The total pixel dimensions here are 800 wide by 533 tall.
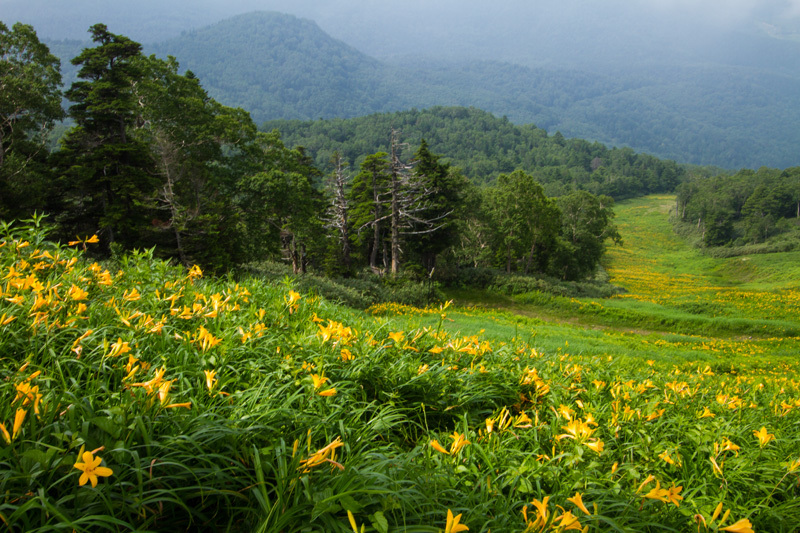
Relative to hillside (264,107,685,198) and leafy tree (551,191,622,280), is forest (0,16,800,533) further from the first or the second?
hillside (264,107,685,198)

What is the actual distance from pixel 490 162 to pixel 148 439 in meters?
124

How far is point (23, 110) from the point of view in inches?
583

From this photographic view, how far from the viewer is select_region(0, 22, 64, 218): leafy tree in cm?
1193

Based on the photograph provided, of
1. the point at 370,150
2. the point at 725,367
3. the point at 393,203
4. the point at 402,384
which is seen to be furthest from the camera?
the point at 370,150

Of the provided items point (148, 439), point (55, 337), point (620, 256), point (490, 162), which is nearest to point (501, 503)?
point (148, 439)

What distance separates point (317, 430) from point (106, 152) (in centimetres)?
1632

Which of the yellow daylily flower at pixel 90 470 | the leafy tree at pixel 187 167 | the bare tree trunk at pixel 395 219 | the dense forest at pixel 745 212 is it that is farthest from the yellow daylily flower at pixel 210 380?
the dense forest at pixel 745 212

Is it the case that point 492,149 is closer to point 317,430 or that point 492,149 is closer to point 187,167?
point 187,167

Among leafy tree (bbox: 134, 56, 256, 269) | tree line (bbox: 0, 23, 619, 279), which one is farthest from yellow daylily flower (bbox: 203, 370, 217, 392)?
leafy tree (bbox: 134, 56, 256, 269)

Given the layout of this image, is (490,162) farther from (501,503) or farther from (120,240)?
(501,503)

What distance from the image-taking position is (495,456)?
183 cm

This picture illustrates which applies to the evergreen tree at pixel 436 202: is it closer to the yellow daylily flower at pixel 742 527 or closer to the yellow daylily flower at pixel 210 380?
the yellow daylily flower at pixel 210 380

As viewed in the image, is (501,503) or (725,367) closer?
(501,503)

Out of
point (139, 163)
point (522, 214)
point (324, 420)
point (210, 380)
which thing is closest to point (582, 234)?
point (522, 214)
